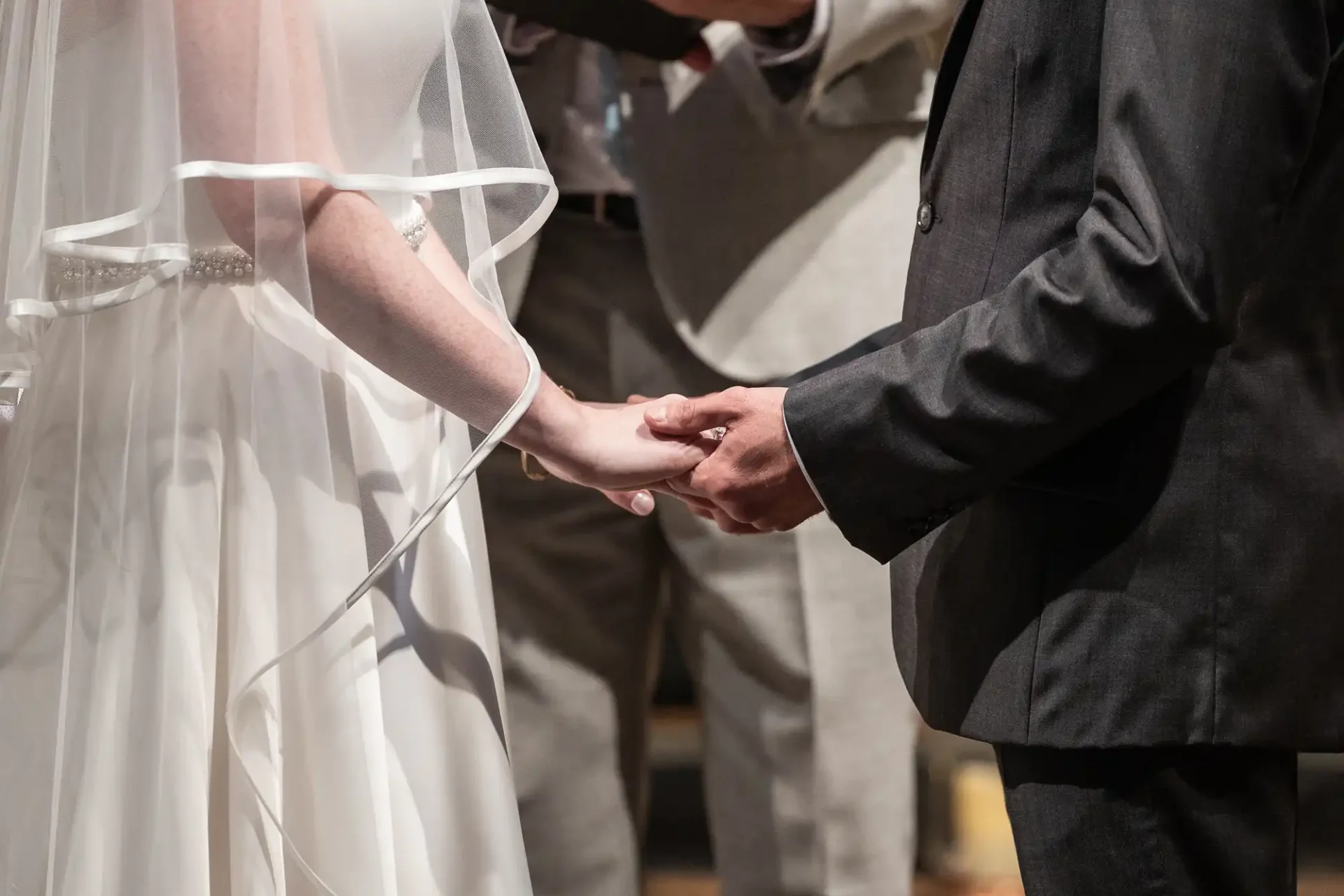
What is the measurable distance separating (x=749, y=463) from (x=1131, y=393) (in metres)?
0.30

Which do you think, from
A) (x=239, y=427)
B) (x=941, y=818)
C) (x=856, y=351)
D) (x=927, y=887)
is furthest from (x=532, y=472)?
(x=941, y=818)

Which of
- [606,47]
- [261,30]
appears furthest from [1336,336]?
[606,47]

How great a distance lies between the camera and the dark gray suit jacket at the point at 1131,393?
765mm

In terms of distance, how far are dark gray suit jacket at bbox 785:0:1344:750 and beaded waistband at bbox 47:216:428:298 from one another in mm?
398

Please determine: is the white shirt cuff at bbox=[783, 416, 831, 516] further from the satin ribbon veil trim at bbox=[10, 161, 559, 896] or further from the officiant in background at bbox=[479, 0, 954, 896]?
the officiant in background at bbox=[479, 0, 954, 896]

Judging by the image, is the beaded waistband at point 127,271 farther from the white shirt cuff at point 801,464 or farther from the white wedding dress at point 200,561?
the white shirt cuff at point 801,464

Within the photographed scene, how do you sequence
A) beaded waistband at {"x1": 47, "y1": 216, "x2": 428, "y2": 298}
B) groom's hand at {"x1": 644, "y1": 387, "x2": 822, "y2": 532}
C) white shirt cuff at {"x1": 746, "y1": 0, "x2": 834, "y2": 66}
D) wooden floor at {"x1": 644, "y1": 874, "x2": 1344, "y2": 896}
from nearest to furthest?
beaded waistband at {"x1": 47, "y1": 216, "x2": 428, "y2": 298}
groom's hand at {"x1": 644, "y1": 387, "x2": 822, "y2": 532}
white shirt cuff at {"x1": 746, "y1": 0, "x2": 834, "y2": 66}
wooden floor at {"x1": 644, "y1": 874, "x2": 1344, "y2": 896}

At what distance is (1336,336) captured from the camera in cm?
84

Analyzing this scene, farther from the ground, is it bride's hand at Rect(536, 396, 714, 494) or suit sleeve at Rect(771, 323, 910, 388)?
suit sleeve at Rect(771, 323, 910, 388)

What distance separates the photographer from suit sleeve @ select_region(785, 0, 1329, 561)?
0.75 meters

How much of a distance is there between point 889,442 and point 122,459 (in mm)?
504

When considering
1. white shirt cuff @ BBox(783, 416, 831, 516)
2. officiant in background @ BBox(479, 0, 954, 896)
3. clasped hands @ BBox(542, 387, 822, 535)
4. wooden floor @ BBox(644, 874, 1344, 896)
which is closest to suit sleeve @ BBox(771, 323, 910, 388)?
officiant in background @ BBox(479, 0, 954, 896)

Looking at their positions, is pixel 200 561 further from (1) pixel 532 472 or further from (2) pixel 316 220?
(1) pixel 532 472

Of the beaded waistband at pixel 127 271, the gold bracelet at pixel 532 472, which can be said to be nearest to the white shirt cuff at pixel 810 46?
the gold bracelet at pixel 532 472
